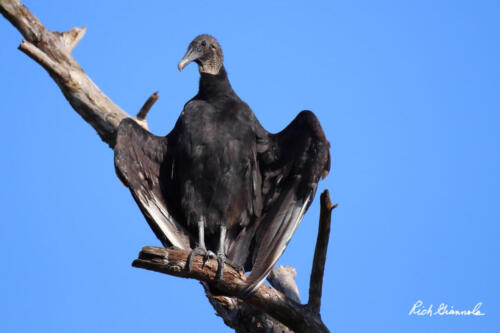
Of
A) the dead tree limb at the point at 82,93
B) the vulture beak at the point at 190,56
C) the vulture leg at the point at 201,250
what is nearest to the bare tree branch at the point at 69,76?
the dead tree limb at the point at 82,93

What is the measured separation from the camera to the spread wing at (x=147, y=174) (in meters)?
3.94

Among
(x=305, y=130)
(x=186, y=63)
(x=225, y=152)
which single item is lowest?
(x=225, y=152)

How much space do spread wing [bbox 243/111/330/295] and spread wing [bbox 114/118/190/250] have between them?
525 mm

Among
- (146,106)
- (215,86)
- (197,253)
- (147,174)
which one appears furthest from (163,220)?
(146,106)

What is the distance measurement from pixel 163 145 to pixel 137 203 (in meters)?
0.49

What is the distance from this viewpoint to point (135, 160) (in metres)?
4.09

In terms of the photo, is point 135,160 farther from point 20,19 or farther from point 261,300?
point 20,19

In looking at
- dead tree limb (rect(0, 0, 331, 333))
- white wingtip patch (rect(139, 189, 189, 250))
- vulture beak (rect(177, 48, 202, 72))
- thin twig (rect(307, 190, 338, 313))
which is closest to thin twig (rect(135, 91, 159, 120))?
dead tree limb (rect(0, 0, 331, 333))

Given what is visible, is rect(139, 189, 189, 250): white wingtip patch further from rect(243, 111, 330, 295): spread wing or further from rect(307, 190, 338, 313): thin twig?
rect(307, 190, 338, 313): thin twig

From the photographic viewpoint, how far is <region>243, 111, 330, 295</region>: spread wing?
3799mm

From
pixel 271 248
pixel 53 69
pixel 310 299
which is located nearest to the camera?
pixel 310 299

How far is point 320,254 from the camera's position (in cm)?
337

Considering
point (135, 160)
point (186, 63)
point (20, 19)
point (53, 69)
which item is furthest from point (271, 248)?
point (20, 19)

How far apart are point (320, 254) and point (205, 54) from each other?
1.95 meters
